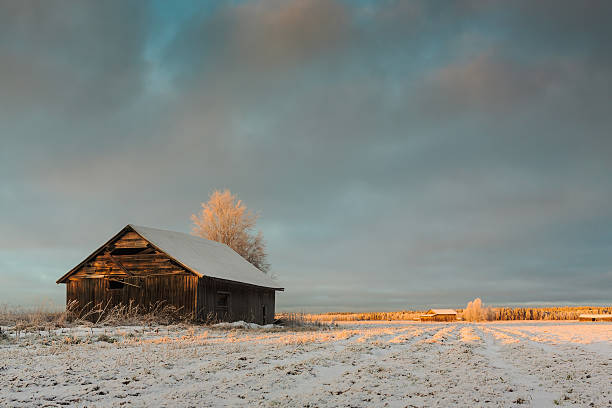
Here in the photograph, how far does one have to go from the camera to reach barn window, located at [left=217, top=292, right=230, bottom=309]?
29320 millimetres

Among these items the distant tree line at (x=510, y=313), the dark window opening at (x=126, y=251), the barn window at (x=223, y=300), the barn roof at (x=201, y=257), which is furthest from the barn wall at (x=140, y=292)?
the distant tree line at (x=510, y=313)

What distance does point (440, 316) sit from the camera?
8312 cm

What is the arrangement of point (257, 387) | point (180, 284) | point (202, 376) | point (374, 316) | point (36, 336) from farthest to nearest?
1. point (374, 316)
2. point (180, 284)
3. point (36, 336)
4. point (202, 376)
5. point (257, 387)

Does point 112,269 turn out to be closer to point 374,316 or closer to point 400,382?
point 400,382

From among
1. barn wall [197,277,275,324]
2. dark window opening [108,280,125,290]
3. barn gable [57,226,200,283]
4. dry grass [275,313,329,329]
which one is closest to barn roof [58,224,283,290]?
barn gable [57,226,200,283]

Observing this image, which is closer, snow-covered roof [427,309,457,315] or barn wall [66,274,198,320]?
barn wall [66,274,198,320]

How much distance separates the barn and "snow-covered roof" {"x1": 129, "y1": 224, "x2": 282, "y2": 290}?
66 millimetres

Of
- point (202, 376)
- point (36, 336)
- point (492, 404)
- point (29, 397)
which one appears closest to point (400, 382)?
point (492, 404)

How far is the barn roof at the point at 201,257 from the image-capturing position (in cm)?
2823

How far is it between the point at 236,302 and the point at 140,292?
20.1 ft

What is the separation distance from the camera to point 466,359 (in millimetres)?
11805

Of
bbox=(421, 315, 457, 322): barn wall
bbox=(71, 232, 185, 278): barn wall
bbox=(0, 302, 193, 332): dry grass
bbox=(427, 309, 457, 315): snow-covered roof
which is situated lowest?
bbox=(421, 315, 457, 322): barn wall

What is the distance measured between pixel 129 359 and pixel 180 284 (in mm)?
18348

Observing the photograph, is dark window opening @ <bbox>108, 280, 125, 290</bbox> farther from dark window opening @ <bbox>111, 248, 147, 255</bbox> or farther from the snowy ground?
the snowy ground
